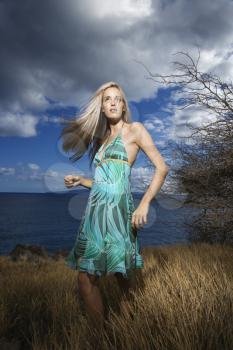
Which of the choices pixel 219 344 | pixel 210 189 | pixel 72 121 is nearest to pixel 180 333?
pixel 219 344

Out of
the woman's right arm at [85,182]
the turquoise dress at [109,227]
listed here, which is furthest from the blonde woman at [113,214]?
the woman's right arm at [85,182]

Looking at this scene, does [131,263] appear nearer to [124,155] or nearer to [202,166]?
[124,155]

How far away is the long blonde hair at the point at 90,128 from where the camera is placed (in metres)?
3.08

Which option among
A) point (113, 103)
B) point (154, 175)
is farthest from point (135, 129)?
point (154, 175)

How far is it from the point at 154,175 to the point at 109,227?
457mm

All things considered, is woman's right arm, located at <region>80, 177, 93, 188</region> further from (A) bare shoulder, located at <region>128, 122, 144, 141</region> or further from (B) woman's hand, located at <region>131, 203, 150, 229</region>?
(B) woman's hand, located at <region>131, 203, 150, 229</region>

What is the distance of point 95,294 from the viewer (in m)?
2.55

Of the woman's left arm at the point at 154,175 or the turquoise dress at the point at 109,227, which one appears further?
the turquoise dress at the point at 109,227

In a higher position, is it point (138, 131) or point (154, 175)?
point (138, 131)

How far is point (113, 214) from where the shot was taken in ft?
8.46

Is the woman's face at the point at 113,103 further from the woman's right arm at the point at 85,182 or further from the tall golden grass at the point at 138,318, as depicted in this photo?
the tall golden grass at the point at 138,318

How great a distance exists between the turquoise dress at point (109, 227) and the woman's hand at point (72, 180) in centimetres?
35

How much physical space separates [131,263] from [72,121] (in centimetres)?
139

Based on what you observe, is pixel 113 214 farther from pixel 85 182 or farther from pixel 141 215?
pixel 85 182
